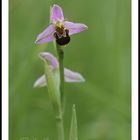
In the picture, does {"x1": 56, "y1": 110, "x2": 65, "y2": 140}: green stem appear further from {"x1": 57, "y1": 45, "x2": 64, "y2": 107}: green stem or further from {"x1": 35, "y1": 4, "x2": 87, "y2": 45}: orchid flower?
{"x1": 35, "y1": 4, "x2": 87, "y2": 45}: orchid flower

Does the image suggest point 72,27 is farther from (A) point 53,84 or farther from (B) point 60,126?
(B) point 60,126

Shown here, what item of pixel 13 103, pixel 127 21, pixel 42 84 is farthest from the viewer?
pixel 127 21

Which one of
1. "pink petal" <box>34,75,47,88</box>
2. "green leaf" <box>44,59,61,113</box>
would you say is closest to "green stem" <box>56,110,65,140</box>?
"green leaf" <box>44,59,61,113</box>

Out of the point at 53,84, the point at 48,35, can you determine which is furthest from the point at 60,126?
the point at 48,35

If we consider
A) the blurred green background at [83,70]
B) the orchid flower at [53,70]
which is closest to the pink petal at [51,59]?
the orchid flower at [53,70]

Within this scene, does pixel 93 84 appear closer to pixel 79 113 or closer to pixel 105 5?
pixel 79 113
